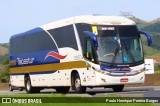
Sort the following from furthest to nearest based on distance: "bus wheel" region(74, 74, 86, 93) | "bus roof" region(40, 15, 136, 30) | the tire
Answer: the tire → "bus wheel" region(74, 74, 86, 93) → "bus roof" region(40, 15, 136, 30)

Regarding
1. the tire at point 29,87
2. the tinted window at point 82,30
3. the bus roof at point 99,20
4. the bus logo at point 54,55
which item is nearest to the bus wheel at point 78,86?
the bus logo at point 54,55

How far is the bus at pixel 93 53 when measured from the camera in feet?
74.9

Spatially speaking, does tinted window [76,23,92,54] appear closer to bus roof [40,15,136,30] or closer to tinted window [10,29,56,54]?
bus roof [40,15,136,30]

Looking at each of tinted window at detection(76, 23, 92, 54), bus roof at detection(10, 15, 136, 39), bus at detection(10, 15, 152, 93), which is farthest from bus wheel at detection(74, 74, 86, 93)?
bus roof at detection(10, 15, 136, 39)

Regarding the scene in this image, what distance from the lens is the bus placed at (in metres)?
22.8

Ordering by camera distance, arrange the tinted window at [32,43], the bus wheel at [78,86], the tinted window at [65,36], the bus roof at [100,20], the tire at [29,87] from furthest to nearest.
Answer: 1. the tire at [29,87]
2. the tinted window at [32,43]
3. the tinted window at [65,36]
4. the bus wheel at [78,86]
5. the bus roof at [100,20]

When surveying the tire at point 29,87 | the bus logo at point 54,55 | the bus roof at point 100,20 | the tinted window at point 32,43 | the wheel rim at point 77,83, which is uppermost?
the bus roof at point 100,20

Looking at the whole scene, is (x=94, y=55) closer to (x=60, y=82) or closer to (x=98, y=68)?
(x=98, y=68)

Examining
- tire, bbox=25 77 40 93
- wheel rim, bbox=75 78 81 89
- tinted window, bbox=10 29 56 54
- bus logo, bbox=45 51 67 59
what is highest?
tinted window, bbox=10 29 56 54

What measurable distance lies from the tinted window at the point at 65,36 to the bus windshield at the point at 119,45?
61.2 inches

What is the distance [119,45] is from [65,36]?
10.6 ft

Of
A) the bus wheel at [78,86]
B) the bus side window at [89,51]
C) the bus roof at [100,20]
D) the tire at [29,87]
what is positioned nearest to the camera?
the bus side window at [89,51]

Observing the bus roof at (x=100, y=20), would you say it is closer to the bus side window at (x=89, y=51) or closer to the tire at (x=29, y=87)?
the bus side window at (x=89, y=51)

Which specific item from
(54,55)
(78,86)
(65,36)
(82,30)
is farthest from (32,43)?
(82,30)
